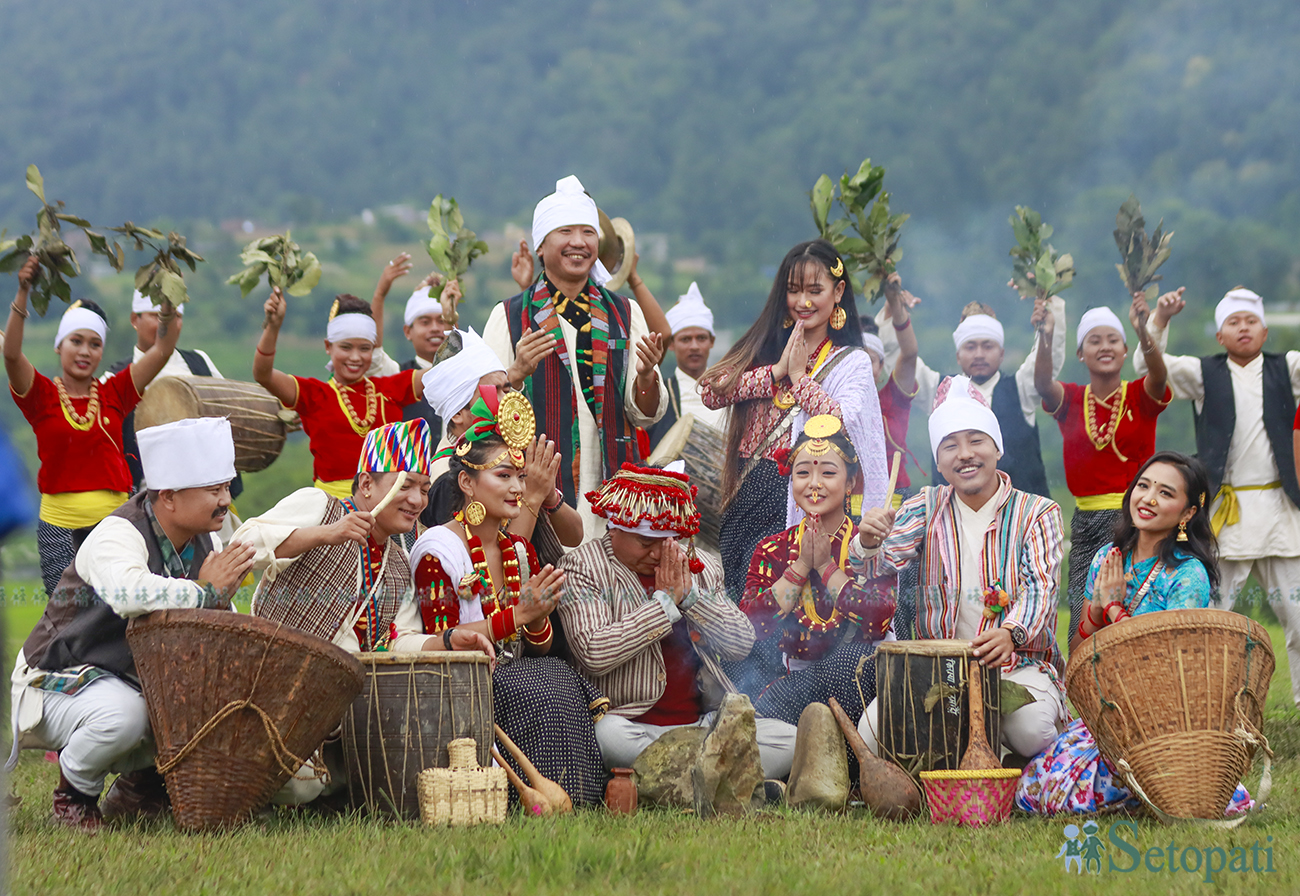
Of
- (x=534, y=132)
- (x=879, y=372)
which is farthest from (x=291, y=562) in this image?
(x=534, y=132)

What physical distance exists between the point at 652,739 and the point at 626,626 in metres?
0.41

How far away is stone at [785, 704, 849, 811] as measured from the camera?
4.41 m

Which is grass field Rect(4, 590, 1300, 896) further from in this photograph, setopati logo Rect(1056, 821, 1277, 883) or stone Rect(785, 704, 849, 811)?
stone Rect(785, 704, 849, 811)

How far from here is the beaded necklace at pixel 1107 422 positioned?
6.59 meters

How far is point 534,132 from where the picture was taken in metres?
42.6

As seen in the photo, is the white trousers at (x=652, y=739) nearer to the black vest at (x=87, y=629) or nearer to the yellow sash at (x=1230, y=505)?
the black vest at (x=87, y=629)

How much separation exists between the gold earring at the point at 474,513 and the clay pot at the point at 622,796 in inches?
39.0

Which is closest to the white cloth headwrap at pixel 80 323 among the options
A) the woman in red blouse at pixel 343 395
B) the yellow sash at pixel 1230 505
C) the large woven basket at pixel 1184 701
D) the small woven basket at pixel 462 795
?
the woman in red blouse at pixel 343 395

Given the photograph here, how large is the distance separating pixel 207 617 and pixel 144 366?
2668 millimetres

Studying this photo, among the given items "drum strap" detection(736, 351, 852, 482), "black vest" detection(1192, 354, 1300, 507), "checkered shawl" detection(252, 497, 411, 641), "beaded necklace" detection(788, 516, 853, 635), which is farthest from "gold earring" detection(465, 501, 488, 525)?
"black vest" detection(1192, 354, 1300, 507)

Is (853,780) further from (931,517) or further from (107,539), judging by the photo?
(107,539)

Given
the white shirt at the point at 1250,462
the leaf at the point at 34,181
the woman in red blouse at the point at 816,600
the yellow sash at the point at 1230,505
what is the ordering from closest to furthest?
the woman in red blouse at the point at 816,600
the leaf at the point at 34,181
the white shirt at the point at 1250,462
the yellow sash at the point at 1230,505

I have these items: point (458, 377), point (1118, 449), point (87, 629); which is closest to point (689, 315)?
point (1118, 449)

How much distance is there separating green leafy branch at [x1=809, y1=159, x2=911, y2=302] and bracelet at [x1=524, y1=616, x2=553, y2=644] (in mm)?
2739
